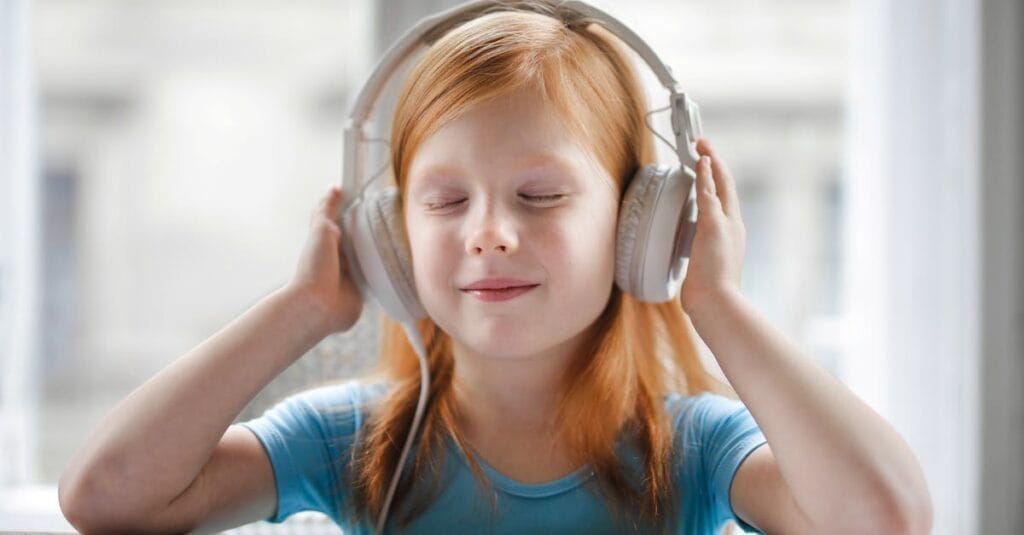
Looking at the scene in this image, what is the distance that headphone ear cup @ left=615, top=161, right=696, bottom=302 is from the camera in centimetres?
86

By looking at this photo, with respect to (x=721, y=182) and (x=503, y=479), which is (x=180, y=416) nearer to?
(x=503, y=479)

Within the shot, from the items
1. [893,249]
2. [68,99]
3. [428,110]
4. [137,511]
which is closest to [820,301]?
[893,249]

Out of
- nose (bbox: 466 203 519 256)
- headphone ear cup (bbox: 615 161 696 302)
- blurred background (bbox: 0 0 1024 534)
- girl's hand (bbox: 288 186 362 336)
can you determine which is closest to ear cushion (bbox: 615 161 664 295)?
headphone ear cup (bbox: 615 161 696 302)

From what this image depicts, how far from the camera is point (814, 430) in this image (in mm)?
764

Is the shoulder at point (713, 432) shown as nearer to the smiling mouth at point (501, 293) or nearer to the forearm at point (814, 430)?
the forearm at point (814, 430)

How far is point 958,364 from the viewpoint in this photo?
4.90ft

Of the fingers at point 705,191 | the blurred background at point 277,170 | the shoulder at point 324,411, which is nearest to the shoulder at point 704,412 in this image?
the fingers at point 705,191

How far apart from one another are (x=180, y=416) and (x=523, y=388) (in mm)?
339

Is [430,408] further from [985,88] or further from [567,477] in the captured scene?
[985,88]

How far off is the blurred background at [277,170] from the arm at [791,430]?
791 mm

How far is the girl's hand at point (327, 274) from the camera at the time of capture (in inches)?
36.9

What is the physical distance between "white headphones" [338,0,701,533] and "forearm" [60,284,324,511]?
0.33ft

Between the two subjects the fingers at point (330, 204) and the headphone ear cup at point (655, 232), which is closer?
the headphone ear cup at point (655, 232)

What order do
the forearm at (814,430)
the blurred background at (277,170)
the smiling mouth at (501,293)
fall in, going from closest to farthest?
the forearm at (814,430), the smiling mouth at (501,293), the blurred background at (277,170)
